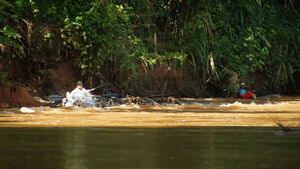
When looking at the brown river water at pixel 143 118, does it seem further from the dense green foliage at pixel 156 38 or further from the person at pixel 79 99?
the dense green foliage at pixel 156 38

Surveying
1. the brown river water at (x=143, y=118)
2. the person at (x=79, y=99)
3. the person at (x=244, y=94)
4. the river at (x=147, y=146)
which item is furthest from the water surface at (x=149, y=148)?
the person at (x=244, y=94)

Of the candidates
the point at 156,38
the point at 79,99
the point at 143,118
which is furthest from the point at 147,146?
the point at 156,38

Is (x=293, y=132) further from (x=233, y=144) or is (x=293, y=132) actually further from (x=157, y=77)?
(x=157, y=77)

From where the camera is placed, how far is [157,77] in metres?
22.9

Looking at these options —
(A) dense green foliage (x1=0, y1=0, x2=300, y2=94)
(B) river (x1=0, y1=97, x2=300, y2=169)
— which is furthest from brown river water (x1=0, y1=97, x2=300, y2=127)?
(A) dense green foliage (x1=0, y1=0, x2=300, y2=94)

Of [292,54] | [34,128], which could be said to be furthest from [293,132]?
[292,54]

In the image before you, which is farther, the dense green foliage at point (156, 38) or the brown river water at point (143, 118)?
the dense green foliage at point (156, 38)

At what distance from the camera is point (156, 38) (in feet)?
75.4

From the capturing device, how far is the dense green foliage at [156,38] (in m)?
16.9

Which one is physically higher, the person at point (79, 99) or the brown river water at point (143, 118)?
the person at point (79, 99)

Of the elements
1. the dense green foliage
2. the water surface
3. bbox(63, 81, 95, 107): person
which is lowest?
the water surface

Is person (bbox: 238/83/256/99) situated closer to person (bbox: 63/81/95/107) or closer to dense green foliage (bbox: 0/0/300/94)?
dense green foliage (bbox: 0/0/300/94)

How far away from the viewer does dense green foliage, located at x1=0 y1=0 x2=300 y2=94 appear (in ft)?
55.5

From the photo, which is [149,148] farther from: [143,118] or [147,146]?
[143,118]
